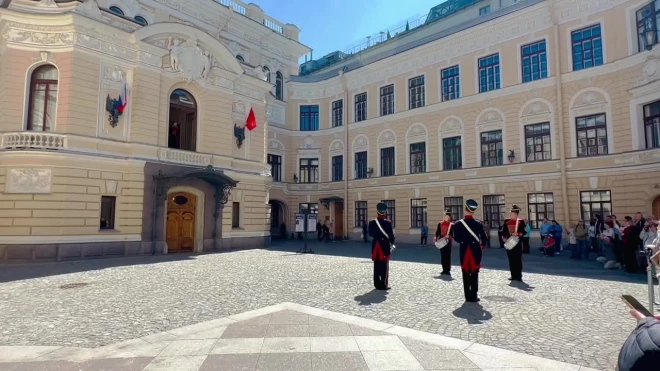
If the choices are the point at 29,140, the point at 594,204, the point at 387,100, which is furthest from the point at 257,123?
the point at 594,204

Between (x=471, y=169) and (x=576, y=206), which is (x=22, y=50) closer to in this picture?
(x=471, y=169)

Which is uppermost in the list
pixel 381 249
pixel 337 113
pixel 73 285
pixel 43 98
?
pixel 337 113

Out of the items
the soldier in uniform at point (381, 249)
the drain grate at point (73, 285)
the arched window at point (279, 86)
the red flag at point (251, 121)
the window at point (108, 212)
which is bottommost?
the drain grate at point (73, 285)

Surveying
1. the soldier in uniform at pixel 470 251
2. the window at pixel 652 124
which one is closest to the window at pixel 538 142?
the window at pixel 652 124

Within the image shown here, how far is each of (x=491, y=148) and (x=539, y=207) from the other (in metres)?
4.55

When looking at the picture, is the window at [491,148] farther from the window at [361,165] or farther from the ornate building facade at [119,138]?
the ornate building facade at [119,138]

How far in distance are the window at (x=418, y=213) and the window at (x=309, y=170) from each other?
950 cm

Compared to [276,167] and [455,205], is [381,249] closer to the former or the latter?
[455,205]

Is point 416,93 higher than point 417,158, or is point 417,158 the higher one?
point 416,93

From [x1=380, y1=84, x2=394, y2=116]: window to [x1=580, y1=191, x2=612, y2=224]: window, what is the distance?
13876mm

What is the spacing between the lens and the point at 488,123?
2359cm

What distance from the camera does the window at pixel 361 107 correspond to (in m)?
30.4

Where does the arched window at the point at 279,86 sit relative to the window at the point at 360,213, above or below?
above

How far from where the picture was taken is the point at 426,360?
191 inches
